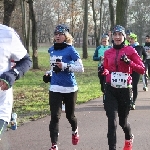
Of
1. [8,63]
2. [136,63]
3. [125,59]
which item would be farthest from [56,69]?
[8,63]

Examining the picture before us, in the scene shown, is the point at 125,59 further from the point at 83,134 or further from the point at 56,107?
the point at 83,134

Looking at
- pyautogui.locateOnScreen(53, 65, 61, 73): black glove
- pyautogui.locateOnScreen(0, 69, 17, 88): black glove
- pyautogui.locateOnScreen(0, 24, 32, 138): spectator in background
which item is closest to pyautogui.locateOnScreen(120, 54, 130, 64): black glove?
pyautogui.locateOnScreen(53, 65, 61, 73): black glove

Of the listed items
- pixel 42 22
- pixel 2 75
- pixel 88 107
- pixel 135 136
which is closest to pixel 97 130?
pixel 135 136

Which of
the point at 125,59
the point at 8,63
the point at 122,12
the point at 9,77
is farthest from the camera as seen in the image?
the point at 122,12

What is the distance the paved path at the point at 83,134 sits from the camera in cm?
645

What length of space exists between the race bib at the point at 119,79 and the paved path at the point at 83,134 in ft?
3.33

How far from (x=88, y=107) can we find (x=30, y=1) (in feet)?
42.1

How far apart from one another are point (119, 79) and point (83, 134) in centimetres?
178

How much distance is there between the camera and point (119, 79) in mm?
5953

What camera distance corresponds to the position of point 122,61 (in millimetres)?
5965

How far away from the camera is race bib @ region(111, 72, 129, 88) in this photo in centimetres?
598

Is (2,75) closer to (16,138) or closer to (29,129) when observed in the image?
(16,138)

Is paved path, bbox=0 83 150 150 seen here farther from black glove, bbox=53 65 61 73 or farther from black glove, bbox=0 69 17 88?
black glove, bbox=0 69 17 88

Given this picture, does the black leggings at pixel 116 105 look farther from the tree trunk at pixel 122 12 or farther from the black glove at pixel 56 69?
the tree trunk at pixel 122 12
